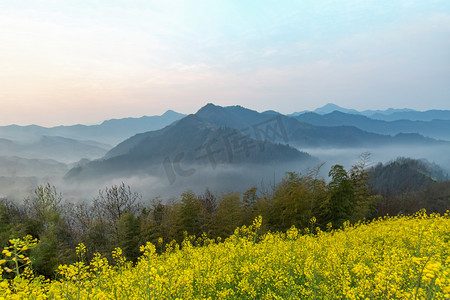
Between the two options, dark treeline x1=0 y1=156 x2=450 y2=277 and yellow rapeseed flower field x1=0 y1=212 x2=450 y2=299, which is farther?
dark treeline x1=0 y1=156 x2=450 y2=277

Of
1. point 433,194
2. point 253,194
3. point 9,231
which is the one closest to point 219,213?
point 253,194

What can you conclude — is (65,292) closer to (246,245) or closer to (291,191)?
(246,245)

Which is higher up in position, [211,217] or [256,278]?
[256,278]

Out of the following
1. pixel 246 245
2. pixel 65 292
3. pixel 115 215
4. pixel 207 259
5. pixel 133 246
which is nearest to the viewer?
pixel 65 292

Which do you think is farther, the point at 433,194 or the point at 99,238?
the point at 433,194

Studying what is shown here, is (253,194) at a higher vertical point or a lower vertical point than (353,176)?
lower

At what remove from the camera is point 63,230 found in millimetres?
34281

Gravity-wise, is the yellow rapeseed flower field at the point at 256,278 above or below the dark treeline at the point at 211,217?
above

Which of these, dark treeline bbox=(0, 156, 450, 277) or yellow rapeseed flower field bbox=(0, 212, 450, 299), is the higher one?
yellow rapeseed flower field bbox=(0, 212, 450, 299)

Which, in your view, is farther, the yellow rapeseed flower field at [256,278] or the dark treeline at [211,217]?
the dark treeline at [211,217]

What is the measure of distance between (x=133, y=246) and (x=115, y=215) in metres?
13.0

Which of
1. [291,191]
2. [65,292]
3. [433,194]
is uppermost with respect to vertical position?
[65,292]

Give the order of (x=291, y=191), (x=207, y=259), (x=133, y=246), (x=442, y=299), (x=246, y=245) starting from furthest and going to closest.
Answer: (x=133, y=246)
(x=291, y=191)
(x=246, y=245)
(x=207, y=259)
(x=442, y=299)

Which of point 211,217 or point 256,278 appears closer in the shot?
point 256,278
